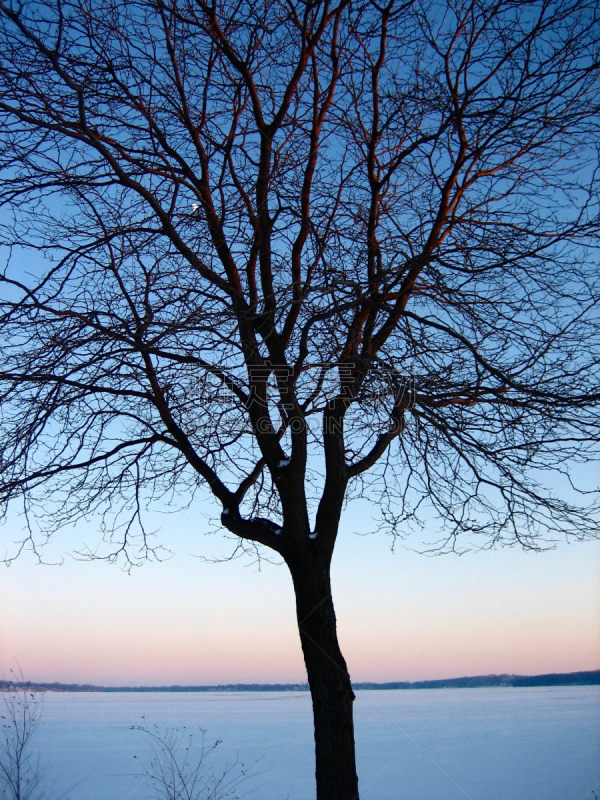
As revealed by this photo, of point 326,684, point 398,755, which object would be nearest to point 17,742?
point 326,684

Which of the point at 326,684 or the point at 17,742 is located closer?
the point at 326,684

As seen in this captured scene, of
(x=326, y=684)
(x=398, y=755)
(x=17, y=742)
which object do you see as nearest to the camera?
(x=326, y=684)

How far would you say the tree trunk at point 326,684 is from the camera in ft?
14.2

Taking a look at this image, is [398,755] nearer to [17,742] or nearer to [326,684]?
[17,742]

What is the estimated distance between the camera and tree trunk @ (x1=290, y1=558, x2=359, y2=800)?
432 centimetres

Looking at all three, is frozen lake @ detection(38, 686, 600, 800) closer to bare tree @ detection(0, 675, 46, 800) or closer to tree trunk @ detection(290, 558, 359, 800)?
bare tree @ detection(0, 675, 46, 800)

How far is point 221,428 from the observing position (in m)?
5.44

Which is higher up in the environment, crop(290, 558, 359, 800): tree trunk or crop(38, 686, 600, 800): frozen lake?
crop(290, 558, 359, 800): tree trunk

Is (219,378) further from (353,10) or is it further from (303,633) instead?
(353,10)

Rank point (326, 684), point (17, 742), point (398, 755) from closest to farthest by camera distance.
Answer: point (326, 684) → point (17, 742) → point (398, 755)

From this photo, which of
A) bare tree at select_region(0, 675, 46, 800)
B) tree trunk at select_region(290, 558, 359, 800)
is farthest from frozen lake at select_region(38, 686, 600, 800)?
tree trunk at select_region(290, 558, 359, 800)

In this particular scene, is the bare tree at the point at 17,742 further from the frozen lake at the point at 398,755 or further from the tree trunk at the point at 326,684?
the tree trunk at the point at 326,684

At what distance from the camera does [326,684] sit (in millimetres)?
4512

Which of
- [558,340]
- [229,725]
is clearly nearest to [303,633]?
[558,340]
